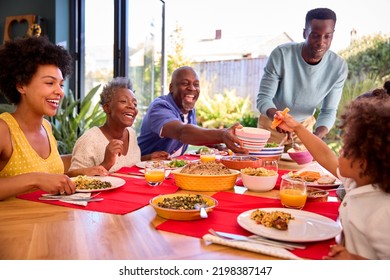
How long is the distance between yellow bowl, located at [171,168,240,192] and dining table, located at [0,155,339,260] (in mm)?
90

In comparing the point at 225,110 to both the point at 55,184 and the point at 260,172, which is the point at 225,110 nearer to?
the point at 260,172

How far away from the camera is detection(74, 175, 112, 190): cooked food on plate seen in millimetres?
1563

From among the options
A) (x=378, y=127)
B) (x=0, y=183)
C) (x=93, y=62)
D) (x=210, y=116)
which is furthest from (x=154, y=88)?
(x=378, y=127)

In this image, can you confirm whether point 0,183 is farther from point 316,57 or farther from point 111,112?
point 316,57

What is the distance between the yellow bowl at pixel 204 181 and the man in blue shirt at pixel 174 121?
2.36ft

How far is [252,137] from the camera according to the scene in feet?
6.88

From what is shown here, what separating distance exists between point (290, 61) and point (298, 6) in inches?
81.8

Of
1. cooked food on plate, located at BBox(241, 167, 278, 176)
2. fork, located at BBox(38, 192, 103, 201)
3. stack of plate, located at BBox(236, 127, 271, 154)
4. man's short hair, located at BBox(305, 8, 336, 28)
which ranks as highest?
man's short hair, located at BBox(305, 8, 336, 28)

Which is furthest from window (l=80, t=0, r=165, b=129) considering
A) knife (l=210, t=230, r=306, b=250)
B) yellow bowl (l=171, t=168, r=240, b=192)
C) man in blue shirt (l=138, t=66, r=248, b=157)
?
knife (l=210, t=230, r=306, b=250)

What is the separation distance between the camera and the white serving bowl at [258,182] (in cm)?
162

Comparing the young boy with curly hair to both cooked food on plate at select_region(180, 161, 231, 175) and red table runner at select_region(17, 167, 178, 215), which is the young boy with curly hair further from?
red table runner at select_region(17, 167, 178, 215)

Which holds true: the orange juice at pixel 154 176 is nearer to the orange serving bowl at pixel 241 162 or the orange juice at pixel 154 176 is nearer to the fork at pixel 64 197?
the fork at pixel 64 197

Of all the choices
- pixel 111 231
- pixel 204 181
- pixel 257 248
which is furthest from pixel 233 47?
pixel 257 248

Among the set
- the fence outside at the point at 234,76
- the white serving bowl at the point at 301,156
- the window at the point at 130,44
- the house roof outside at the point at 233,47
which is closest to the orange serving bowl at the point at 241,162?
the white serving bowl at the point at 301,156
